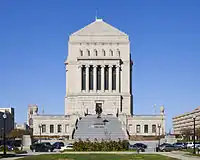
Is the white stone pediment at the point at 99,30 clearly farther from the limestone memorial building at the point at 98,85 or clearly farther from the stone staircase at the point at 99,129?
the stone staircase at the point at 99,129

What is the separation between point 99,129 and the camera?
113 metres

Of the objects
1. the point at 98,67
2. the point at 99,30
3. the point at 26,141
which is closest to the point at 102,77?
the point at 98,67

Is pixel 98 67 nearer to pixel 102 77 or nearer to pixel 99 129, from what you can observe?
pixel 102 77

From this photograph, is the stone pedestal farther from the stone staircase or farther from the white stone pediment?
the white stone pediment

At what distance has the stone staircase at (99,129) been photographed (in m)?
106

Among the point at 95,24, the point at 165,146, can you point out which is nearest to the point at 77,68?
the point at 95,24

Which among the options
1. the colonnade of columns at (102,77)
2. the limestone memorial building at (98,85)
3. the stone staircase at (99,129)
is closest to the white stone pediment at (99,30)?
the limestone memorial building at (98,85)

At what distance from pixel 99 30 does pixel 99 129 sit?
42913mm

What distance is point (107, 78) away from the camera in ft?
474

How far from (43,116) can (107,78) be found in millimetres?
20669

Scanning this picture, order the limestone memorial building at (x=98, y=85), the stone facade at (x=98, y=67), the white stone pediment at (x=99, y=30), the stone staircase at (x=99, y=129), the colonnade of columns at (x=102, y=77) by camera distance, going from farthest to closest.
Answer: the white stone pediment at (x=99, y=30) → the colonnade of columns at (x=102, y=77) → the stone facade at (x=98, y=67) → the limestone memorial building at (x=98, y=85) → the stone staircase at (x=99, y=129)

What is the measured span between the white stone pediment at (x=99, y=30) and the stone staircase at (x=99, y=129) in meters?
28.2

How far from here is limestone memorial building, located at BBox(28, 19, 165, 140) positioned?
136m

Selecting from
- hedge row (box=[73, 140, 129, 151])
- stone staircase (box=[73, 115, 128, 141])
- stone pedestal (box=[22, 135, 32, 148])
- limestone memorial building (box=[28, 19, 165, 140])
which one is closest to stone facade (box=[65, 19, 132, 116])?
limestone memorial building (box=[28, 19, 165, 140])
